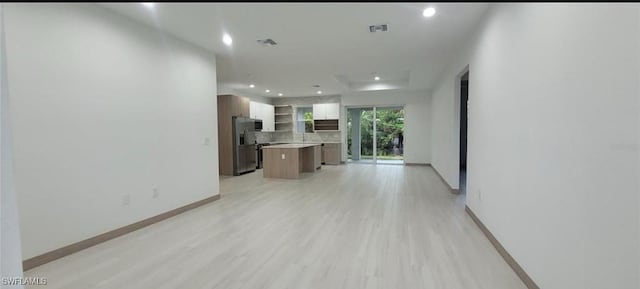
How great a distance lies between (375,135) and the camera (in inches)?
371

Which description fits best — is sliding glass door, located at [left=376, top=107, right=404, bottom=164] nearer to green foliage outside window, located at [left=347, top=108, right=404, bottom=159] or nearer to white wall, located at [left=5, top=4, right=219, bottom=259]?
green foliage outside window, located at [left=347, top=108, right=404, bottom=159]

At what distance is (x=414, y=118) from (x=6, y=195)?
879 cm

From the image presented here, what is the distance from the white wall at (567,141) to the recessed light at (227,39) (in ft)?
10.2

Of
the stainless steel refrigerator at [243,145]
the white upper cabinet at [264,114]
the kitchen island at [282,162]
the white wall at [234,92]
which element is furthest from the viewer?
the white upper cabinet at [264,114]

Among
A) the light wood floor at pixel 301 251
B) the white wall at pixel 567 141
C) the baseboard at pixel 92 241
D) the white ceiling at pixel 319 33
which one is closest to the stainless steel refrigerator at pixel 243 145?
the white ceiling at pixel 319 33

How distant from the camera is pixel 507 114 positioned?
248 cm

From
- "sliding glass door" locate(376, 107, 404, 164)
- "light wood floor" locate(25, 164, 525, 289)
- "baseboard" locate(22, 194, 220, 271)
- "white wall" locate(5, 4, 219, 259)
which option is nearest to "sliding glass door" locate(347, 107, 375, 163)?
"sliding glass door" locate(376, 107, 404, 164)

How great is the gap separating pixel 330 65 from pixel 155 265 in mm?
4303

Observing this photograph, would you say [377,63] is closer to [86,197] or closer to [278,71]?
[278,71]

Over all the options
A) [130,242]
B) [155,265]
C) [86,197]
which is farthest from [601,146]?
[86,197]

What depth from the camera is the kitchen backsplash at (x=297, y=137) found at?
381 inches

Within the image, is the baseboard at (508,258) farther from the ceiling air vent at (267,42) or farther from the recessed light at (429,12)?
the ceiling air vent at (267,42)

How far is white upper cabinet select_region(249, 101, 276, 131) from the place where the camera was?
27.2ft

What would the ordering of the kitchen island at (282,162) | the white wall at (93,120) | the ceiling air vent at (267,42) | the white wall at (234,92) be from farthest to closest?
the white wall at (234,92) → the kitchen island at (282,162) → the ceiling air vent at (267,42) → the white wall at (93,120)
